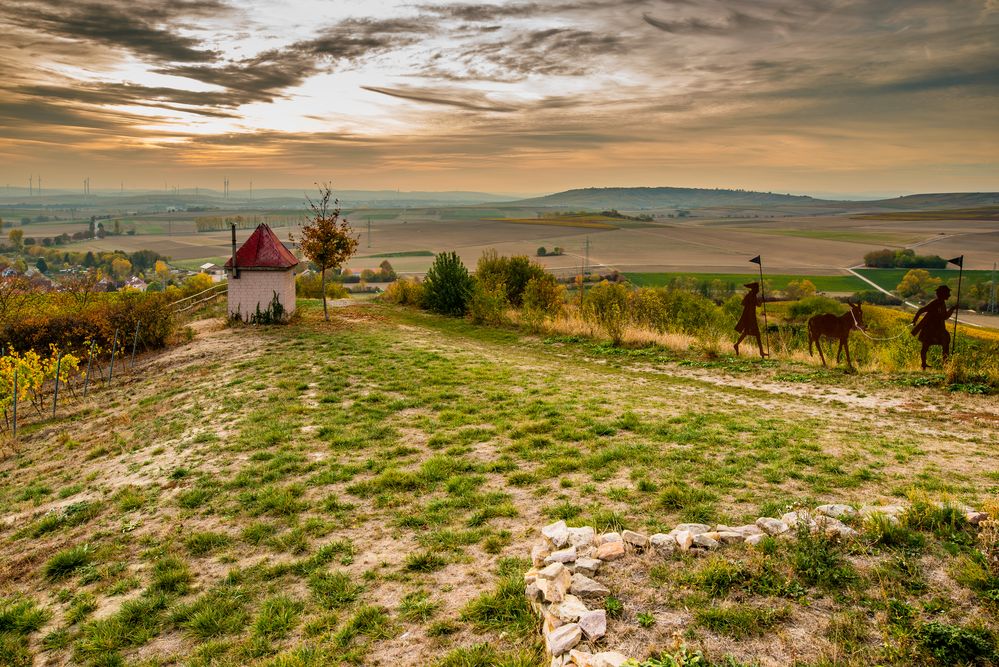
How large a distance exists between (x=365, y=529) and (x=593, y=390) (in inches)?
262

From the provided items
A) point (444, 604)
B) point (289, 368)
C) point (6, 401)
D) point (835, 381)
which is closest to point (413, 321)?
point (289, 368)

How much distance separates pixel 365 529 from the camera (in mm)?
6395

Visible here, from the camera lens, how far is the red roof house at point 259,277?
21.3 metres

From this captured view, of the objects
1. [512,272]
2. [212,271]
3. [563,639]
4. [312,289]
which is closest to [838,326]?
[563,639]

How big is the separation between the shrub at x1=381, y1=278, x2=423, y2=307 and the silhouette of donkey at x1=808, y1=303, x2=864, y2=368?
19723 mm

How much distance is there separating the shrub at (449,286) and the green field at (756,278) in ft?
159

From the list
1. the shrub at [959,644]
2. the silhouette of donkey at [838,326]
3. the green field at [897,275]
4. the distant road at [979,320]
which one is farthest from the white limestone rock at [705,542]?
the green field at [897,275]

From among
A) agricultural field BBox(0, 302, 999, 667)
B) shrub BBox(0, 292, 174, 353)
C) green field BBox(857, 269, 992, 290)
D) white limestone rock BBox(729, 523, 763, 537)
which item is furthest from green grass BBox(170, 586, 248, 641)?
green field BBox(857, 269, 992, 290)

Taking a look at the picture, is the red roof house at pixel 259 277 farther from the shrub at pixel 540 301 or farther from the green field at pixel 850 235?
the green field at pixel 850 235

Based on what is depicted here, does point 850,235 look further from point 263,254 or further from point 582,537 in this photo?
point 582,537

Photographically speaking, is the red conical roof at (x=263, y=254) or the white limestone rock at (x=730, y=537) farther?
the red conical roof at (x=263, y=254)

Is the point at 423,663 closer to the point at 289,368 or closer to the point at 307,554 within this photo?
the point at 307,554

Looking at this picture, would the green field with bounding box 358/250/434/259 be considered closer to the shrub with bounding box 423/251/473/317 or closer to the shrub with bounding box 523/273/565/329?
the shrub with bounding box 523/273/565/329

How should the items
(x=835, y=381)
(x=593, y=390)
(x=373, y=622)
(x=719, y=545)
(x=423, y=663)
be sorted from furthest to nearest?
(x=835, y=381) < (x=593, y=390) < (x=719, y=545) < (x=373, y=622) < (x=423, y=663)
